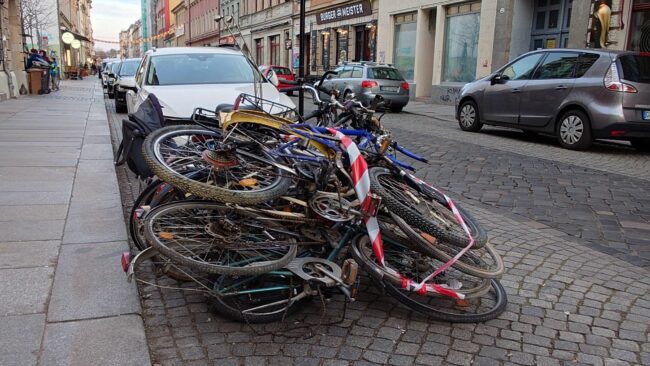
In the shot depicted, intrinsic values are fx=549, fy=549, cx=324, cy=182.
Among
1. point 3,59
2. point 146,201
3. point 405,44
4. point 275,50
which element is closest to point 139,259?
point 146,201

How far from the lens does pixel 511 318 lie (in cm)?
332

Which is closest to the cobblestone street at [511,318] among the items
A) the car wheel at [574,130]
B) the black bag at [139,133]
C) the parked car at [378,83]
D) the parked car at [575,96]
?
the black bag at [139,133]

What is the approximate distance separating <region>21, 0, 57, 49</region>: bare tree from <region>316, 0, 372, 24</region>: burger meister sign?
1656 centimetres

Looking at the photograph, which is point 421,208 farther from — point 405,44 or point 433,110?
point 405,44

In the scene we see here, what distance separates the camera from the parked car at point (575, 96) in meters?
9.20

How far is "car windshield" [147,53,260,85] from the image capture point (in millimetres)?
7758

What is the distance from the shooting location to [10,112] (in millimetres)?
13883

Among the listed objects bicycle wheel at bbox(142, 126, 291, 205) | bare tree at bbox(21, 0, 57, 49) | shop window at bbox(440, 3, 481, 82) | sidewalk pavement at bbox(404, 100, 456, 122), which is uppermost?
bare tree at bbox(21, 0, 57, 49)

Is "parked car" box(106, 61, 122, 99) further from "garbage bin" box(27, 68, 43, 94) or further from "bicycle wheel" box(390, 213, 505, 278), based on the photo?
"bicycle wheel" box(390, 213, 505, 278)

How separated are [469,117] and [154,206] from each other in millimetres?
10126

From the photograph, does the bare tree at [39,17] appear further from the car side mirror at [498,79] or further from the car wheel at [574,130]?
the car wheel at [574,130]

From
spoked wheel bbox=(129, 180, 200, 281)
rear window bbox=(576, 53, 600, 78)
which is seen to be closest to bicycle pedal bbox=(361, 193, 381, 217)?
spoked wheel bbox=(129, 180, 200, 281)

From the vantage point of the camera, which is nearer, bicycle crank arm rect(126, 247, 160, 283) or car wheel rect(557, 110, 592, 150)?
bicycle crank arm rect(126, 247, 160, 283)

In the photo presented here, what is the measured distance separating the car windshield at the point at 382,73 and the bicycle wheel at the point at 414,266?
1522 cm
